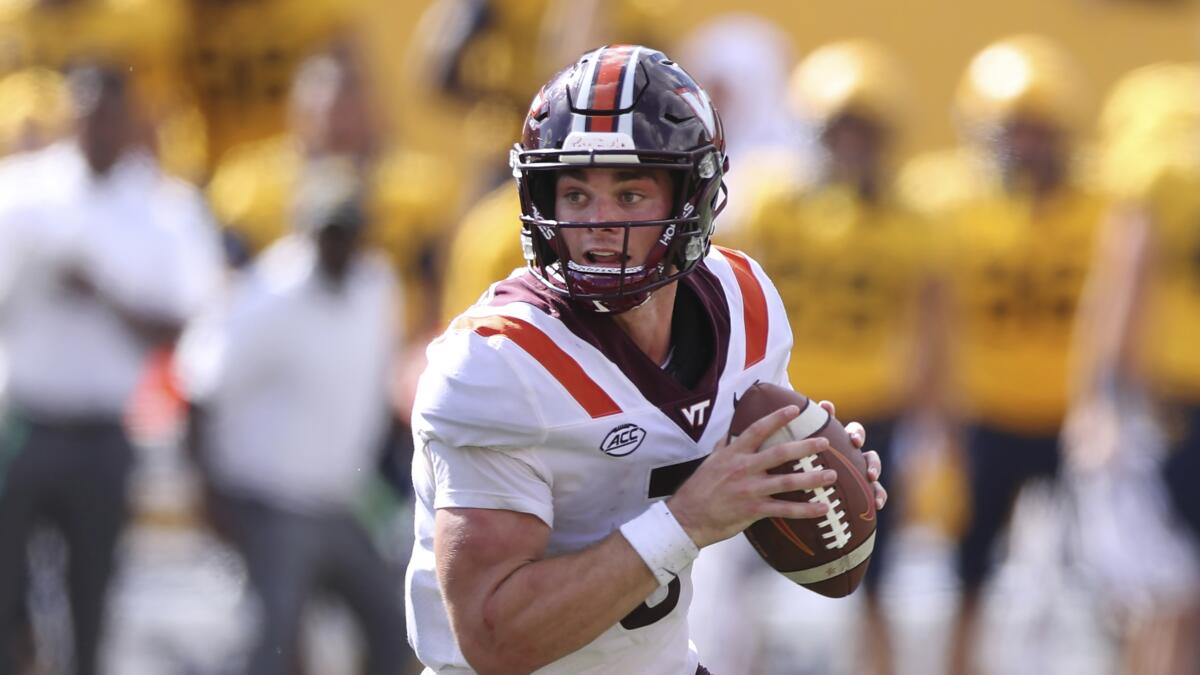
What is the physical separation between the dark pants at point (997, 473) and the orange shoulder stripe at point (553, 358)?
3849 millimetres

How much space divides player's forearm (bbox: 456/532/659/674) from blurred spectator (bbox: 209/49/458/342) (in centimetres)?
406

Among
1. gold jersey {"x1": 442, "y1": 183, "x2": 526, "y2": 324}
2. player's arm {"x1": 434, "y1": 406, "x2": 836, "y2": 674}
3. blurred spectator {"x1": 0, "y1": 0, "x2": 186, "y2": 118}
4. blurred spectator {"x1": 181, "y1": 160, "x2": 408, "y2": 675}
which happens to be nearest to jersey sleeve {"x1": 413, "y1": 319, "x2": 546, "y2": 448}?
player's arm {"x1": 434, "y1": 406, "x2": 836, "y2": 674}

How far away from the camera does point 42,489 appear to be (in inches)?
257

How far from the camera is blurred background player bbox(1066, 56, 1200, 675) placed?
6.52 m

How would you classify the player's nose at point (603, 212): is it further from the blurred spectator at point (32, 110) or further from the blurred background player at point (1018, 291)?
the blurred spectator at point (32, 110)

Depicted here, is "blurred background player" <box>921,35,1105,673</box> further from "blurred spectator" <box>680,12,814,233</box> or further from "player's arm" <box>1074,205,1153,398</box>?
"blurred spectator" <box>680,12,814,233</box>

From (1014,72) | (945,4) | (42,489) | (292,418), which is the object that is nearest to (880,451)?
(1014,72)

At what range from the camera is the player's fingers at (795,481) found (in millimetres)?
3115

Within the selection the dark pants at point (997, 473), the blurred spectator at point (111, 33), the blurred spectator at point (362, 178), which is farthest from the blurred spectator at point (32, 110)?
the dark pants at point (997, 473)

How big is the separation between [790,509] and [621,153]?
564 millimetres

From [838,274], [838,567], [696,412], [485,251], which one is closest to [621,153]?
[696,412]

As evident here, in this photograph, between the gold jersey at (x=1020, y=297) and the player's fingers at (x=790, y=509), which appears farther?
the gold jersey at (x=1020, y=297)

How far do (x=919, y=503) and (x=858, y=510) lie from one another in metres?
4.30

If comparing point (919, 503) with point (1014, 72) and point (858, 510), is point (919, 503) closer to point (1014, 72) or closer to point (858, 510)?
point (1014, 72)
